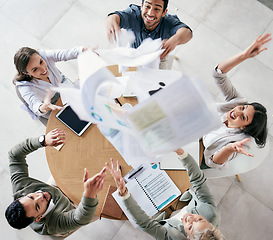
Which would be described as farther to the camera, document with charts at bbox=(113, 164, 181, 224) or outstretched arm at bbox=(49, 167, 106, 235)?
document with charts at bbox=(113, 164, 181, 224)

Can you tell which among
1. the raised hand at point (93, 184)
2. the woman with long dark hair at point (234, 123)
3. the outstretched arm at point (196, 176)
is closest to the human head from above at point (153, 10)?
the woman with long dark hair at point (234, 123)

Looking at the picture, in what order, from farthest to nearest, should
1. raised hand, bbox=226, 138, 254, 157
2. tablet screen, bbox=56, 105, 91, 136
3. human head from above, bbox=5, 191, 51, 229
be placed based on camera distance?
tablet screen, bbox=56, 105, 91, 136, raised hand, bbox=226, 138, 254, 157, human head from above, bbox=5, 191, 51, 229

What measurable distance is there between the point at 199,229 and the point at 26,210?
1023mm

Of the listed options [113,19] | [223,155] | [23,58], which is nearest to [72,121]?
[23,58]

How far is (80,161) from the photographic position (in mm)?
1839

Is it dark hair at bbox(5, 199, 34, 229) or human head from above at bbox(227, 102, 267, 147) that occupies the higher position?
human head from above at bbox(227, 102, 267, 147)

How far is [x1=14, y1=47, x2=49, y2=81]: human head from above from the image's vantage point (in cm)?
186

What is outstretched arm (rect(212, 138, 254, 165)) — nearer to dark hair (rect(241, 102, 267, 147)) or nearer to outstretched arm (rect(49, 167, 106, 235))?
dark hair (rect(241, 102, 267, 147))

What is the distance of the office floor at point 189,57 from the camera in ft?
7.95

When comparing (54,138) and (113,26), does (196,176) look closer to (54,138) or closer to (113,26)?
(54,138)

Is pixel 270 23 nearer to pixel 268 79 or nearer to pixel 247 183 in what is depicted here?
pixel 268 79

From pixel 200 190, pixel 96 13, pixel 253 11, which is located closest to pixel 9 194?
pixel 200 190

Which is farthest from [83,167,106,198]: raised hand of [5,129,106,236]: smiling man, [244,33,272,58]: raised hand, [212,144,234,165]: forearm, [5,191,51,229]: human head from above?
[244,33,272,58]: raised hand

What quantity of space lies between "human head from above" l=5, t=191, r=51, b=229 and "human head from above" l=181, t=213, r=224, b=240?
35.7 inches
